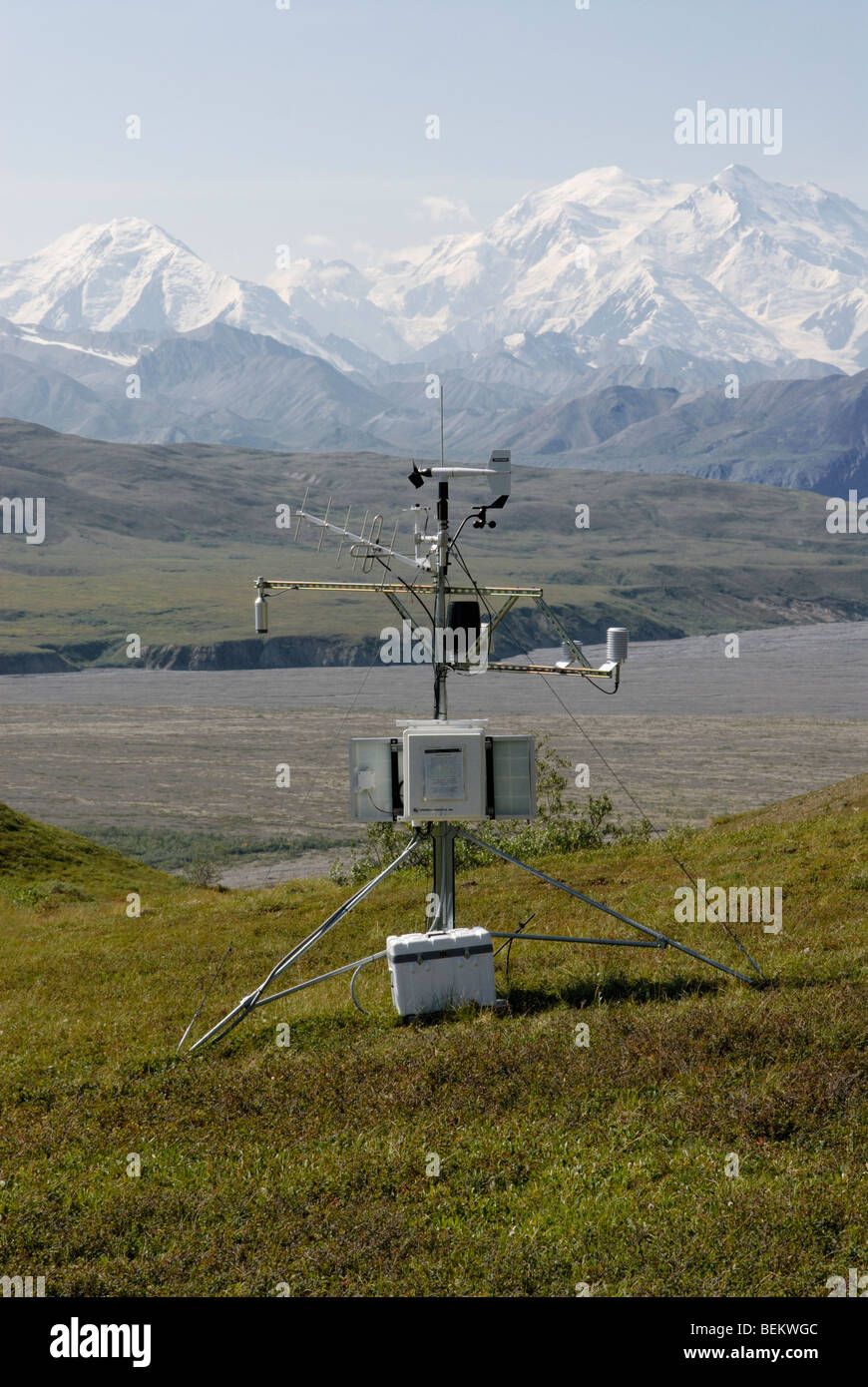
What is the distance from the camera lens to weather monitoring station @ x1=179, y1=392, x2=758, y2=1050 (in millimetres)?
15055

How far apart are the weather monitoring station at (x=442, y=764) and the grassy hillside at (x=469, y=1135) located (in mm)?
588

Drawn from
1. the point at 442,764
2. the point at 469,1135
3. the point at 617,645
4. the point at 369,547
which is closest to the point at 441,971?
the point at 442,764

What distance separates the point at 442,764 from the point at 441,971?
263 cm

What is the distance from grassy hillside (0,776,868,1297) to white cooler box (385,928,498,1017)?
349 millimetres

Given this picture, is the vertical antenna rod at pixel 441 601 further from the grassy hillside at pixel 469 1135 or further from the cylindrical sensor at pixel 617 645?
the grassy hillside at pixel 469 1135

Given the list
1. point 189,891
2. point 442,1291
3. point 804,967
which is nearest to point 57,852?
point 189,891

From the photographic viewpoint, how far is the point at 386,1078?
41.6 ft

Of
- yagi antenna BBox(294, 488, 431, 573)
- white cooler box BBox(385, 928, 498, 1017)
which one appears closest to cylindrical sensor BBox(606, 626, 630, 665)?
yagi antenna BBox(294, 488, 431, 573)

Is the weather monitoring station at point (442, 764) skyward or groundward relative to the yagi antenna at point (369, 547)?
groundward

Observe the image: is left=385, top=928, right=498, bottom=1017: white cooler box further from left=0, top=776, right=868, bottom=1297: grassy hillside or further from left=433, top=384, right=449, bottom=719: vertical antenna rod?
left=433, top=384, right=449, bottom=719: vertical antenna rod

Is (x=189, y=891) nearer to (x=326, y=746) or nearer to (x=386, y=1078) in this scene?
(x=386, y=1078)

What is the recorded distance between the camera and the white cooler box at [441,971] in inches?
587

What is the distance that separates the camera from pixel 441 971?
15.1 meters

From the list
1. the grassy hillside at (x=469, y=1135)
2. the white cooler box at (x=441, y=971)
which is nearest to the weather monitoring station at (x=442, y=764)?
the white cooler box at (x=441, y=971)
